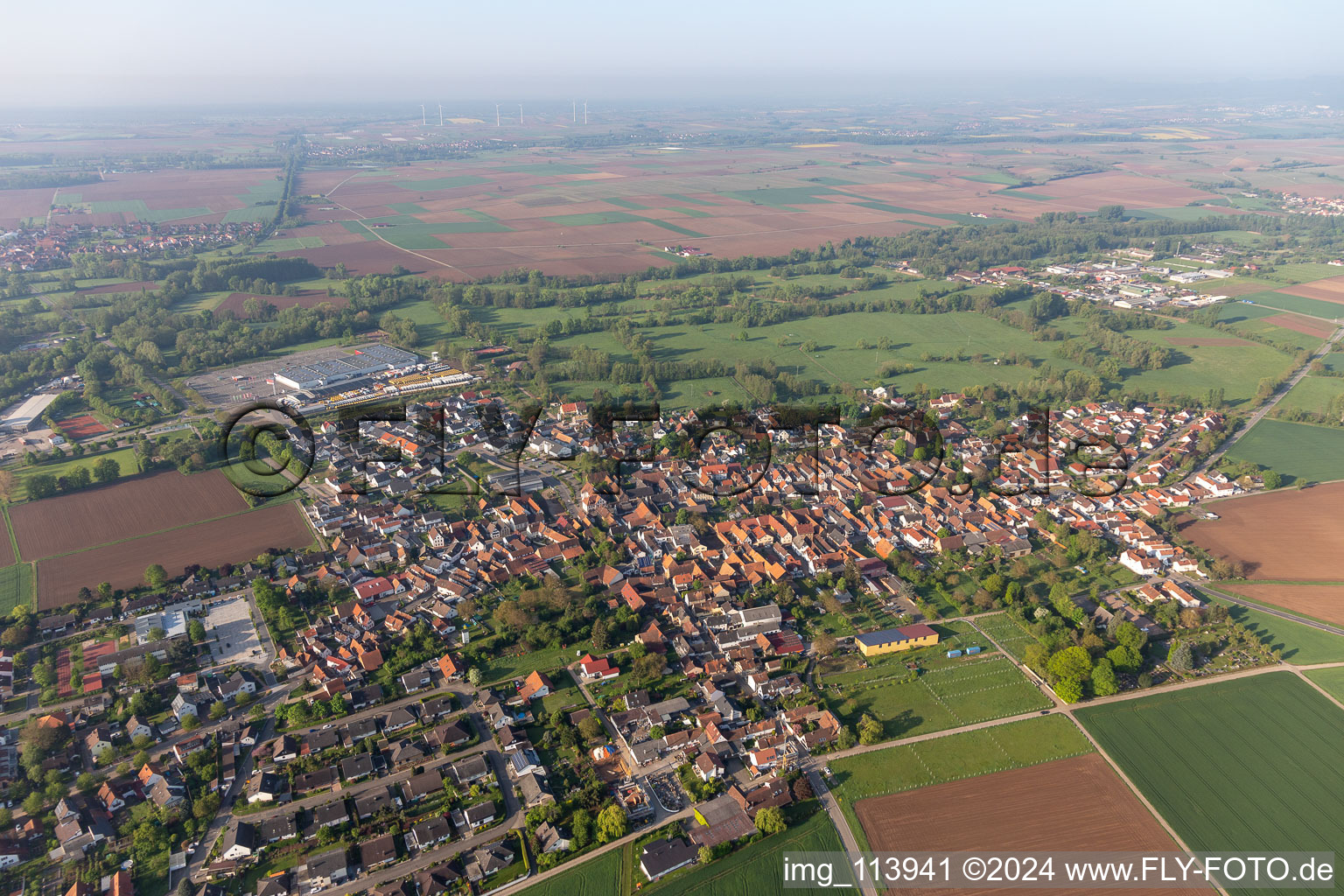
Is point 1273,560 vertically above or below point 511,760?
above

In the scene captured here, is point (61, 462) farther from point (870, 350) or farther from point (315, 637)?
point (870, 350)

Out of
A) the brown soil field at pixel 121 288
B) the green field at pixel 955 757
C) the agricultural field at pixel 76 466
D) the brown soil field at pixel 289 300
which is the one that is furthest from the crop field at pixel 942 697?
the brown soil field at pixel 121 288

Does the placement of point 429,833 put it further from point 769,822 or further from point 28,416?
point 28,416

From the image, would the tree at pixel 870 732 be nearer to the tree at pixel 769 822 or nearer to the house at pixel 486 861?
the tree at pixel 769 822

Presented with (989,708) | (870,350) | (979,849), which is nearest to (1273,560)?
(989,708)

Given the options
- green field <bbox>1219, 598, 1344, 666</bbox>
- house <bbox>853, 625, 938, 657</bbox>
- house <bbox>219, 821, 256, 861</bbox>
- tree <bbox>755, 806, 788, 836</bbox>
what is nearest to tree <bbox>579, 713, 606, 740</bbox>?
tree <bbox>755, 806, 788, 836</bbox>

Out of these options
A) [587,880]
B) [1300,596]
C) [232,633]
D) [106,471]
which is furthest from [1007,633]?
[106,471]
